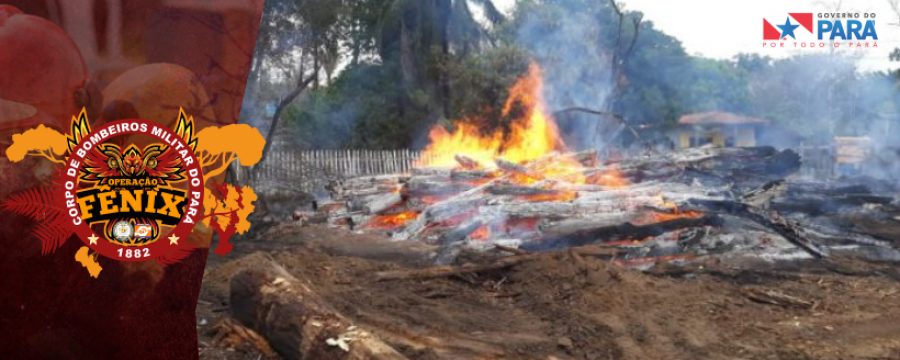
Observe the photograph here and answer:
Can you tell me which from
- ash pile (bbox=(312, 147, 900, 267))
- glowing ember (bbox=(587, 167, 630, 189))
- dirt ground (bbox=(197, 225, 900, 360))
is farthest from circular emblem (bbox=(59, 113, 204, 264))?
glowing ember (bbox=(587, 167, 630, 189))

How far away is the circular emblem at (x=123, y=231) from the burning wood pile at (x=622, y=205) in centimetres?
489

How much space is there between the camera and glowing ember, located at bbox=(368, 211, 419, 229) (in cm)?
1154

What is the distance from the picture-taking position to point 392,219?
38.4ft

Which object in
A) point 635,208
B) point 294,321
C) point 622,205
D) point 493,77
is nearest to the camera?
point 294,321

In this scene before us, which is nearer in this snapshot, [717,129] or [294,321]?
[294,321]

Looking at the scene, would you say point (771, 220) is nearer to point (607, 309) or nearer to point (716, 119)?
point (607, 309)

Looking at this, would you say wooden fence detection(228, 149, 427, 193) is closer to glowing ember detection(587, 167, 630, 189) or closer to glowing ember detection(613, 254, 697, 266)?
glowing ember detection(587, 167, 630, 189)

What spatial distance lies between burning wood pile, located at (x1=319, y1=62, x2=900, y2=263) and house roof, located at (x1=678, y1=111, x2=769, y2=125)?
11.8 metres

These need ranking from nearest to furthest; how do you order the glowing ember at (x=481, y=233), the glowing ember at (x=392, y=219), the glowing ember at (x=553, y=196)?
1. the glowing ember at (x=481, y=233)
2. the glowing ember at (x=553, y=196)
3. the glowing ember at (x=392, y=219)

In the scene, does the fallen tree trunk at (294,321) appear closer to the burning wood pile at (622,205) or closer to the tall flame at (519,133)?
the burning wood pile at (622,205)

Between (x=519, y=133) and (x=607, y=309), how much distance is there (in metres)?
14.4

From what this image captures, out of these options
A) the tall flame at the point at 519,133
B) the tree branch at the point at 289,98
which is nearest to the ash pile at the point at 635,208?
the tree branch at the point at 289,98

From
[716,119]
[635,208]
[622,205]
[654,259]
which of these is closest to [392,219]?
[622,205]

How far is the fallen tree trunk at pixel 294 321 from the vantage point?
3891 mm
